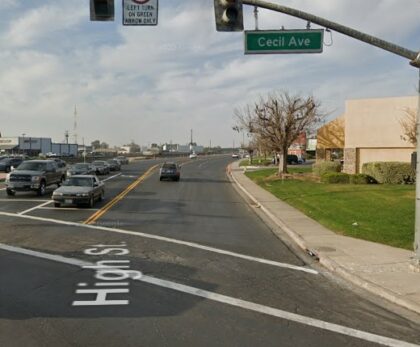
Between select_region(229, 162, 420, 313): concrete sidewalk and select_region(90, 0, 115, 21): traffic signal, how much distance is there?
7.06 metres

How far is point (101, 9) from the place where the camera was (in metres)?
10.1

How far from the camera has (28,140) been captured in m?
129

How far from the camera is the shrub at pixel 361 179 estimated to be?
30984mm

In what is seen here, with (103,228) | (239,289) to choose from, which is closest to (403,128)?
(103,228)

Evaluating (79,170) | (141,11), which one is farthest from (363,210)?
(79,170)

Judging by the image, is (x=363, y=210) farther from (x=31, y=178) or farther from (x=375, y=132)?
(x=375, y=132)

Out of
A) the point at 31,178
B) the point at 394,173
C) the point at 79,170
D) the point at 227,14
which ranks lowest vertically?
the point at 79,170

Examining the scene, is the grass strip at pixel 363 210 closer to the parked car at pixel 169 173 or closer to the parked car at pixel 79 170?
the parked car at pixel 169 173

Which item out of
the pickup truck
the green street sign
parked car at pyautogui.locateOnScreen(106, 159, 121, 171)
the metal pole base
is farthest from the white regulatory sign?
parked car at pyautogui.locateOnScreen(106, 159, 121, 171)

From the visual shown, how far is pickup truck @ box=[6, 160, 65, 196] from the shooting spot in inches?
1005

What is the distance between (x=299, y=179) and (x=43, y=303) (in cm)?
3180

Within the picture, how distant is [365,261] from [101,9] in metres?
7.74

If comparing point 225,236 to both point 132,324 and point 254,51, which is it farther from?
point 132,324

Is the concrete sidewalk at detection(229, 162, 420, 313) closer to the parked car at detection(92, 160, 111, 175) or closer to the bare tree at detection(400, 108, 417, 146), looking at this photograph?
the bare tree at detection(400, 108, 417, 146)
